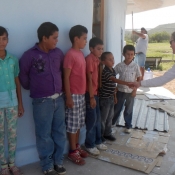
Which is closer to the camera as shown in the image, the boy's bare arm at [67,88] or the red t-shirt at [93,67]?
the boy's bare arm at [67,88]

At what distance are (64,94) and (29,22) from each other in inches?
34.8

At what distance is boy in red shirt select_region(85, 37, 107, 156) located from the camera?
290cm

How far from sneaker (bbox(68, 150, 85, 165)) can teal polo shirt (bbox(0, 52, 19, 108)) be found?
3.31 feet

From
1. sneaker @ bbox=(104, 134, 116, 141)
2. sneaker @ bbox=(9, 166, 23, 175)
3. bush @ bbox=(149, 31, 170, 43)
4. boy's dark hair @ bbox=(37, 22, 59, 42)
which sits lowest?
sneaker @ bbox=(104, 134, 116, 141)

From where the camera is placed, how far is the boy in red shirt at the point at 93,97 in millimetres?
2902

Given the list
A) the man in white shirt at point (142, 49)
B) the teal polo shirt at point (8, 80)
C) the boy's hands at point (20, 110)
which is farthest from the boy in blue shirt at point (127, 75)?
the man in white shirt at point (142, 49)

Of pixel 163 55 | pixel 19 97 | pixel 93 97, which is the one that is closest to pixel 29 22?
pixel 19 97

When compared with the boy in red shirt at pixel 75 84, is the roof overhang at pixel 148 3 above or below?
above

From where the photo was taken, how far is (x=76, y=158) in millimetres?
2904

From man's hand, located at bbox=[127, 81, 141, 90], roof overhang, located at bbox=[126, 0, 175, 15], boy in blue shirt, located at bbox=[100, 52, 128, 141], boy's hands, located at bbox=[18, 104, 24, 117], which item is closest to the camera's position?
boy's hands, located at bbox=[18, 104, 24, 117]

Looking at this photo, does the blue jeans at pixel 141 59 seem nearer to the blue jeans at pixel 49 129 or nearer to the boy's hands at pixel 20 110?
the blue jeans at pixel 49 129

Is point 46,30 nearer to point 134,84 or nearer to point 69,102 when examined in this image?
point 69,102

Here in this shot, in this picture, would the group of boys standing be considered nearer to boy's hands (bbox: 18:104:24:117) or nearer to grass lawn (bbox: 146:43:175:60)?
boy's hands (bbox: 18:104:24:117)

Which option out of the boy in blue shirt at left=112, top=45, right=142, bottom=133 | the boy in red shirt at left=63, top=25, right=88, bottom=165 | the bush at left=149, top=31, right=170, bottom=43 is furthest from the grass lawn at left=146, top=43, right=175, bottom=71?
the boy in red shirt at left=63, top=25, right=88, bottom=165
